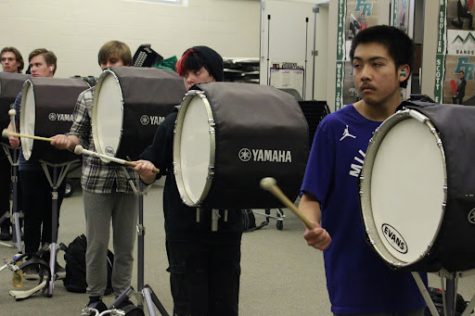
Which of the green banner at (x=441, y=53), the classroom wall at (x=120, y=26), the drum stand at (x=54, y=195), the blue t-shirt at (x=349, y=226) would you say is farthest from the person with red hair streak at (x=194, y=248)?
the classroom wall at (x=120, y=26)

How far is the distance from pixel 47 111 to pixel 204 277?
167cm

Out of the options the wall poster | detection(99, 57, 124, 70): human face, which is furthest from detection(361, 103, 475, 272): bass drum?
the wall poster

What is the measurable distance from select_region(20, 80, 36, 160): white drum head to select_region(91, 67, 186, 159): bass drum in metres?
0.91

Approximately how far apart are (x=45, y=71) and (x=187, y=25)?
181 inches

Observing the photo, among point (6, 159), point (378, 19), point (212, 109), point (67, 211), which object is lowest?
point (67, 211)

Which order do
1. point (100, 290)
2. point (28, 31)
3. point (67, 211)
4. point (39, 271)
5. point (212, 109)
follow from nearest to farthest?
point (212, 109) < point (100, 290) < point (39, 271) < point (67, 211) < point (28, 31)

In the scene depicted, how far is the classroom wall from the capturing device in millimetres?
7816

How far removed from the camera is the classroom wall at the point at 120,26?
7816 millimetres

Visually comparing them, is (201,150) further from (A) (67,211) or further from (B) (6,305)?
(A) (67,211)

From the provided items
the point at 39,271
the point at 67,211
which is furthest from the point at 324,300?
the point at 67,211

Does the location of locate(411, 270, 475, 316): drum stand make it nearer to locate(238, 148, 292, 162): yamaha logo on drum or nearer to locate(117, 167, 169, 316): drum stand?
locate(238, 148, 292, 162): yamaha logo on drum

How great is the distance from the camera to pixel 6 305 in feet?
12.5

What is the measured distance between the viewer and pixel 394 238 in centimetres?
157

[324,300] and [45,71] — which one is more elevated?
[45,71]
